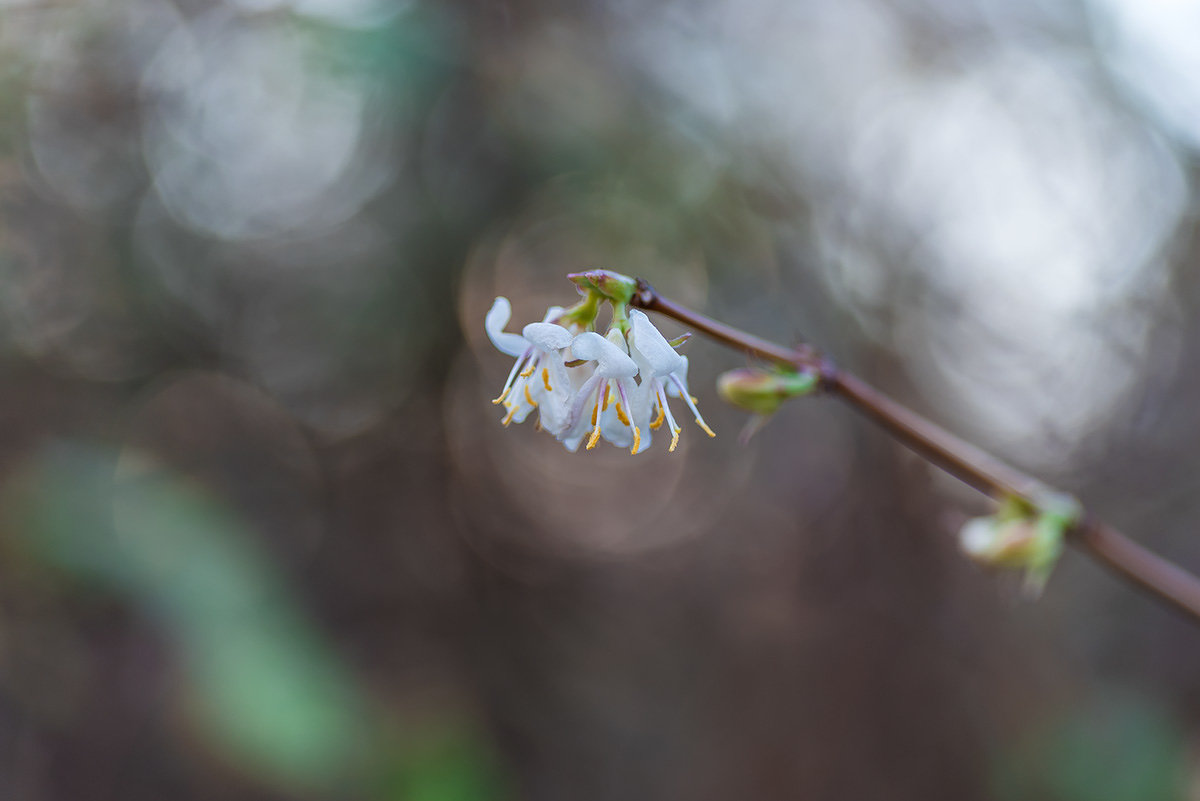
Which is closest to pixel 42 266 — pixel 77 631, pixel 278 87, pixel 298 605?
pixel 278 87

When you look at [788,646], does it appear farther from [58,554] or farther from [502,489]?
[58,554]

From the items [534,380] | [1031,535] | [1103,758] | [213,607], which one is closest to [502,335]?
[534,380]

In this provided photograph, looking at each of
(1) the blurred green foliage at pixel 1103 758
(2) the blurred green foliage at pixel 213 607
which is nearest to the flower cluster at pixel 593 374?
(2) the blurred green foliage at pixel 213 607

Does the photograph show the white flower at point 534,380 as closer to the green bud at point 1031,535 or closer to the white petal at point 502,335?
the white petal at point 502,335

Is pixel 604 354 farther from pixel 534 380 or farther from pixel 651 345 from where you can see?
pixel 534 380

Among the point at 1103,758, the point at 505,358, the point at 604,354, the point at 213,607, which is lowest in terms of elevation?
the point at 604,354

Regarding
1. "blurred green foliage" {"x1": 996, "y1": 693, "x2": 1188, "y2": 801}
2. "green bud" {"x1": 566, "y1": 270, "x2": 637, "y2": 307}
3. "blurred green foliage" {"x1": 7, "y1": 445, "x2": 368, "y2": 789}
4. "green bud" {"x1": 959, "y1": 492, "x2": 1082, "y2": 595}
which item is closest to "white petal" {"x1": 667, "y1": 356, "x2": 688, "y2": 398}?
"green bud" {"x1": 566, "y1": 270, "x2": 637, "y2": 307}
